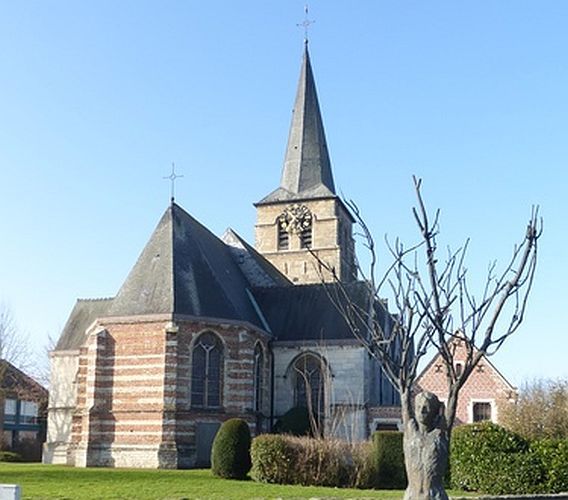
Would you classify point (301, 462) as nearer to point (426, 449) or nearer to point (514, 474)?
point (514, 474)

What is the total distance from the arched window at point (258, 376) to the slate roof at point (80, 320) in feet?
30.2

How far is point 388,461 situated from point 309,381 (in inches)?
422

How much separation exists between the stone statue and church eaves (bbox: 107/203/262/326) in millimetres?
17559

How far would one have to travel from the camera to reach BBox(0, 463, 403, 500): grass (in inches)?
588

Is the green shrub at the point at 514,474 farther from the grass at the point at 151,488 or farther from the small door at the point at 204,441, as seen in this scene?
the small door at the point at 204,441

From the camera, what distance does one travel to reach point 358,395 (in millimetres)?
29484

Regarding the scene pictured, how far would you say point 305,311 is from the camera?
32031mm

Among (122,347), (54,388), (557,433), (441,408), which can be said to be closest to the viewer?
(441,408)

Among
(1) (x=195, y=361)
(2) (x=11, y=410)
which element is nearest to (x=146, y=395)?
(1) (x=195, y=361)

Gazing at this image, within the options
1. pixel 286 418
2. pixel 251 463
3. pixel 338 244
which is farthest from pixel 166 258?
pixel 338 244

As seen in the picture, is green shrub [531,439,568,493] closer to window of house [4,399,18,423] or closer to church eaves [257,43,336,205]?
church eaves [257,43,336,205]

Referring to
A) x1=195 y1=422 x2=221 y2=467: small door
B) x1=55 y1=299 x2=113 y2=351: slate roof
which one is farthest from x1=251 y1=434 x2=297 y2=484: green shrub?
x1=55 y1=299 x2=113 y2=351: slate roof

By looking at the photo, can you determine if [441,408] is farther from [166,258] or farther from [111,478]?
[166,258]

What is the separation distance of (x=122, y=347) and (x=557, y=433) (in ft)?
47.4
